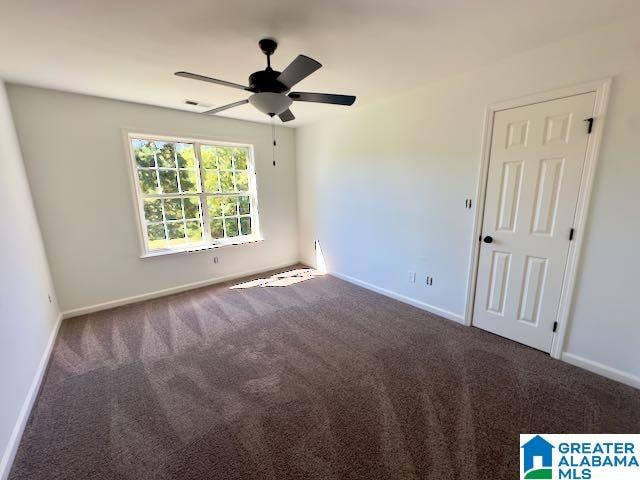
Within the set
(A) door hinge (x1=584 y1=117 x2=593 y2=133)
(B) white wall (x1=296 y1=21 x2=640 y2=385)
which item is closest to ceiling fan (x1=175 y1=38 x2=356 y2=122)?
(B) white wall (x1=296 y1=21 x2=640 y2=385)

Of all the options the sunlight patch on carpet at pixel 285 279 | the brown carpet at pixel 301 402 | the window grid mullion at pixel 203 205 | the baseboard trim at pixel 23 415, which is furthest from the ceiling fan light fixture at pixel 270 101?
the sunlight patch on carpet at pixel 285 279

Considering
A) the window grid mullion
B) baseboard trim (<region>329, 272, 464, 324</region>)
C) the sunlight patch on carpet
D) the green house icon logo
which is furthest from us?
the sunlight patch on carpet

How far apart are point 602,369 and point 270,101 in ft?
→ 10.3

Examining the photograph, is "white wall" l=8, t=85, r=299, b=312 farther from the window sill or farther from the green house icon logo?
the green house icon logo

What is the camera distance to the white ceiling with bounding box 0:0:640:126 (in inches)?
60.9

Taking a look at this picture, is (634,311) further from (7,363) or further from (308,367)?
(7,363)

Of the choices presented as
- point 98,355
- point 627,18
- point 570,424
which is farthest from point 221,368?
point 627,18

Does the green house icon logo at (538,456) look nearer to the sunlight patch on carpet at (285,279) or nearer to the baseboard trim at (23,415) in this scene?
the baseboard trim at (23,415)

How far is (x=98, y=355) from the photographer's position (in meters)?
2.43

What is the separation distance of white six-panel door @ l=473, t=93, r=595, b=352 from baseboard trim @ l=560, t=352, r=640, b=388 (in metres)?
0.17

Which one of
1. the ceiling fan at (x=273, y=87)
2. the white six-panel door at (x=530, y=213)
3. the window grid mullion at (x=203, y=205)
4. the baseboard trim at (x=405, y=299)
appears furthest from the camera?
the window grid mullion at (x=203, y=205)

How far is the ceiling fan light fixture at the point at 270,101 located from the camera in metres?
1.82

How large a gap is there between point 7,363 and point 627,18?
174 inches

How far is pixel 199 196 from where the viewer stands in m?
3.88
